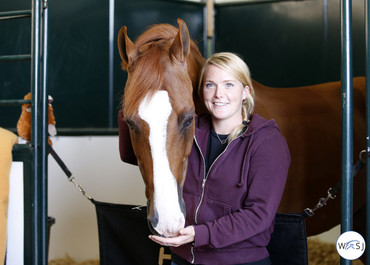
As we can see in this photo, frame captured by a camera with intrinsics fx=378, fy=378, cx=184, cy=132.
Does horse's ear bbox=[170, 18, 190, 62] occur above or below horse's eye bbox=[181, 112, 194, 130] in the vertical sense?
above

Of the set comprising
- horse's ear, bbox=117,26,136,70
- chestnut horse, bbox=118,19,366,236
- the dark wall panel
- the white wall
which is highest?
the dark wall panel

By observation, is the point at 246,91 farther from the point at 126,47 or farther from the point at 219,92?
the point at 126,47

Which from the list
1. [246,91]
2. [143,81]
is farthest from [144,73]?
[246,91]

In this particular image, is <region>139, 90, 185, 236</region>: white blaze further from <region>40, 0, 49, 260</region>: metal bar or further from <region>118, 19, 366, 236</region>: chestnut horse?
<region>40, 0, 49, 260</region>: metal bar

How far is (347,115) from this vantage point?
43.8 inches

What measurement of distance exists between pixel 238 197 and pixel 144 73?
0.46 metres

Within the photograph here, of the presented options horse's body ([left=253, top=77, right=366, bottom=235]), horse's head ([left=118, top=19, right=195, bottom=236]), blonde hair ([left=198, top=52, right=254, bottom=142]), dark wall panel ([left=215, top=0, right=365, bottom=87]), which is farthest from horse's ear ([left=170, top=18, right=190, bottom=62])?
dark wall panel ([left=215, top=0, right=365, bottom=87])

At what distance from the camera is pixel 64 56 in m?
2.73

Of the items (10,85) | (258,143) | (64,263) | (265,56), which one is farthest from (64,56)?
(258,143)

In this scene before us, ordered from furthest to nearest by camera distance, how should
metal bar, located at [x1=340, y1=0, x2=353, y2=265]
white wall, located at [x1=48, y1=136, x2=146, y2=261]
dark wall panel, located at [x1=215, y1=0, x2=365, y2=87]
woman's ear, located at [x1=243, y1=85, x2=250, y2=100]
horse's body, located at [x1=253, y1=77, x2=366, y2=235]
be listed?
1. dark wall panel, located at [x1=215, y1=0, x2=365, y2=87]
2. white wall, located at [x1=48, y1=136, x2=146, y2=261]
3. horse's body, located at [x1=253, y1=77, x2=366, y2=235]
4. woman's ear, located at [x1=243, y1=85, x2=250, y2=100]
5. metal bar, located at [x1=340, y1=0, x2=353, y2=265]

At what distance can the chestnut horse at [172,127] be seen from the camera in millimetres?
1018

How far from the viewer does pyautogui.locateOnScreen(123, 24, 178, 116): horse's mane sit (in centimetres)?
106

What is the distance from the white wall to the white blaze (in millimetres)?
1741

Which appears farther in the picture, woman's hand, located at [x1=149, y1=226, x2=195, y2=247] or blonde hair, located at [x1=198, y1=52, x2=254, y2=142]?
blonde hair, located at [x1=198, y1=52, x2=254, y2=142]
